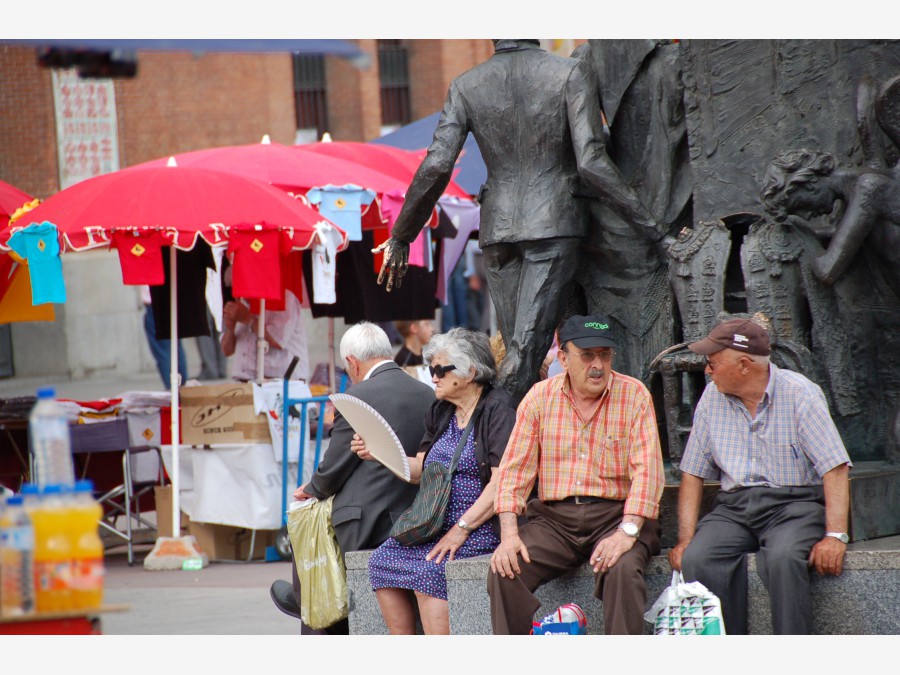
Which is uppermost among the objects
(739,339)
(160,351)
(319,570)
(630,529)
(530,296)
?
(530,296)

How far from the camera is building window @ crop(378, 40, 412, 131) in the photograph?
28.1m

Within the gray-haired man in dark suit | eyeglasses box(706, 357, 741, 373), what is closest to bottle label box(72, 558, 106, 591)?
eyeglasses box(706, 357, 741, 373)

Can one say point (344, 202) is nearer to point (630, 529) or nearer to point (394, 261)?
point (394, 261)

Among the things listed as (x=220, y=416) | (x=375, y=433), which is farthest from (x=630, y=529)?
(x=220, y=416)

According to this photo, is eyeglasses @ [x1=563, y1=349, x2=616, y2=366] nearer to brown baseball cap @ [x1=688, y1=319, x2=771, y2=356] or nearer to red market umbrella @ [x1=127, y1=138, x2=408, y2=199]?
brown baseball cap @ [x1=688, y1=319, x2=771, y2=356]

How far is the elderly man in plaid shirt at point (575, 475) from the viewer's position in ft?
17.2

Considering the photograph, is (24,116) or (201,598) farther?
(201,598)

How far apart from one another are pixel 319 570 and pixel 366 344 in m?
1.01

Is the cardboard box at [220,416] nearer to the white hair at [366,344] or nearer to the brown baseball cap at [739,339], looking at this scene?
the white hair at [366,344]

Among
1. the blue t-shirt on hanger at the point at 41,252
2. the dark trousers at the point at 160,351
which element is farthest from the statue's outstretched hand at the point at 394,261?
the dark trousers at the point at 160,351

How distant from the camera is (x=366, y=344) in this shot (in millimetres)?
6438

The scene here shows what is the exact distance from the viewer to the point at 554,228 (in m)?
6.47

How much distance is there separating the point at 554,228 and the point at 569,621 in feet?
6.73

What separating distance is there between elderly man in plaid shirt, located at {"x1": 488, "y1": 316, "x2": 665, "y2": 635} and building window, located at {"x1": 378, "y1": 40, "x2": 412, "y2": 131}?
23.0 m
